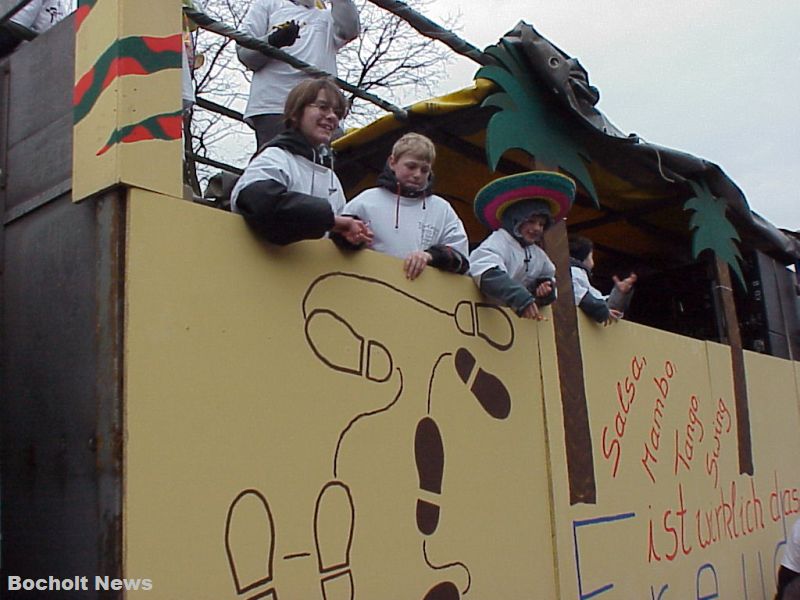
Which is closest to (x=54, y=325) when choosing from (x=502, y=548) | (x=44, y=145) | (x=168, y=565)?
(x=44, y=145)

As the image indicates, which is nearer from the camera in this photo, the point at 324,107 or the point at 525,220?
the point at 324,107

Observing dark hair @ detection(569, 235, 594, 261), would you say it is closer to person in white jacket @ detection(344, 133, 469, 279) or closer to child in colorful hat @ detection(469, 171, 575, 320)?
child in colorful hat @ detection(469, 171, 575, 320)

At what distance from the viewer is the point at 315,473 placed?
2781 millimetres

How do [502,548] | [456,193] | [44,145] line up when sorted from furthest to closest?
[456,193] → [502,548] → [44,145]

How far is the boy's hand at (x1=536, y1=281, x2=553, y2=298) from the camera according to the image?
158 inches

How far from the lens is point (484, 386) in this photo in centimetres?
363

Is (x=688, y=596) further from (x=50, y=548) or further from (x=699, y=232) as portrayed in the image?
(x=50, y=548)

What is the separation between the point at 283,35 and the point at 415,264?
1255 millimetres

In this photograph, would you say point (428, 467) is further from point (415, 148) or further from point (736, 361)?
point (736, 361)

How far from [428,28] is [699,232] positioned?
9.51 ft

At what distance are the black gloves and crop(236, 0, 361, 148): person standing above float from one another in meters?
0.38

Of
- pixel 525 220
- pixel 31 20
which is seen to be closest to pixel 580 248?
pixel 525 220

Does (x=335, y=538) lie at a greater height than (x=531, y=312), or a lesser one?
lesser

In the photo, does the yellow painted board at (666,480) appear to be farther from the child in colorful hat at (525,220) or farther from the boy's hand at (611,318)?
the child in colorful hat at (525,220)
